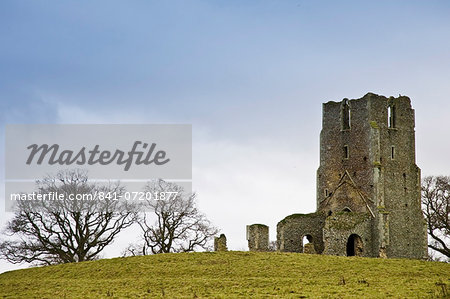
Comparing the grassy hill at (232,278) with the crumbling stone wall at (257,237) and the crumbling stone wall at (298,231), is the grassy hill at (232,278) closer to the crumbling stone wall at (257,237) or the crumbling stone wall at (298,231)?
the crumbling stone wall at (257,237)

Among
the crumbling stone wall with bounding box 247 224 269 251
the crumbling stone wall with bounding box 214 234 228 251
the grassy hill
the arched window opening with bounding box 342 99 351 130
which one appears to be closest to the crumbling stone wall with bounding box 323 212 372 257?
the crumbling stone wall with bounding box 247 224 269 251

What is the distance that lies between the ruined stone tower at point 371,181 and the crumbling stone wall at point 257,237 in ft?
7.66

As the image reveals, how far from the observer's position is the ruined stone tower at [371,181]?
45594 millimetres

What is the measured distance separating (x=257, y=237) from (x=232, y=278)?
1345 cm

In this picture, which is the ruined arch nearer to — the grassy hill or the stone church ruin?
the stone church ruin

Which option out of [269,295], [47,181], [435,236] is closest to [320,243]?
[435,236]

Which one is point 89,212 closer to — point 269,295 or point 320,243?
point 320,243

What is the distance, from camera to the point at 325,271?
31.9 m

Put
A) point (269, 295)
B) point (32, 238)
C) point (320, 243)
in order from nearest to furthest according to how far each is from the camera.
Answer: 1. point (269, 295)
2. point (32, 238)
3. point (320, 243)

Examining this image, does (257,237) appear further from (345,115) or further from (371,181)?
(345,115)

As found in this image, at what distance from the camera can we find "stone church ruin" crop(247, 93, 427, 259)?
45250mm

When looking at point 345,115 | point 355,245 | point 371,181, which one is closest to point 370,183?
point 371,181

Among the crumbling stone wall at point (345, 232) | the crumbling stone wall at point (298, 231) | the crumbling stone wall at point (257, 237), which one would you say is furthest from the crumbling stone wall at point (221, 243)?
the crumbling stone wall at point (345, 232)

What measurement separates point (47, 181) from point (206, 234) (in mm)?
10783
